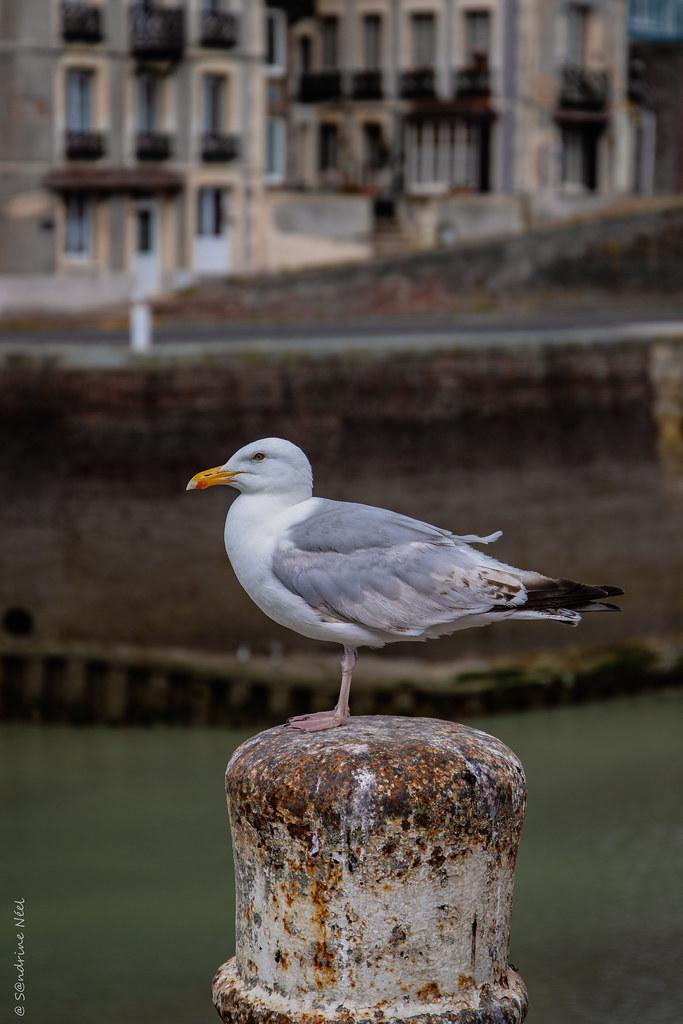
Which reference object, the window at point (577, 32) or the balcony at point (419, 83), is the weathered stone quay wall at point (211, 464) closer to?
the balcony at point (419, 83)

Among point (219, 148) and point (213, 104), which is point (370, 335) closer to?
point (219, 148)

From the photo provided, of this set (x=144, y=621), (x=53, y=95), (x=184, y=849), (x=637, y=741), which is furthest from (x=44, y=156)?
(x=184, y=849)

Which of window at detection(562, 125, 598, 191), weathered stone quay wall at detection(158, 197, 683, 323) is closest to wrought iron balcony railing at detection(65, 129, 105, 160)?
weathered stone quay wall at detection(158, 197, 683, 323)

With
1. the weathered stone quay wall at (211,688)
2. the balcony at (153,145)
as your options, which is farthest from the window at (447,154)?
the weathered stone quay wall at (211,688)

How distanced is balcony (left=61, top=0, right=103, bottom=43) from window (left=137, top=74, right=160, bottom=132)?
7.52 ft

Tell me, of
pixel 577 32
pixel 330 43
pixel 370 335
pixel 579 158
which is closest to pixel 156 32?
pixel 330 43

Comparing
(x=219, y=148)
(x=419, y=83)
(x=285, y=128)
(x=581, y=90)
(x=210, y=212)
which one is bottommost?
(x=210, y=212)

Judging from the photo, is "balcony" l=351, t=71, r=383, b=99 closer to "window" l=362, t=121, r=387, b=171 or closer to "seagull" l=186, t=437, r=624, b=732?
"window" l=362, t=121, r=387, b=171

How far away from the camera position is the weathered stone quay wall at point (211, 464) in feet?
94.7

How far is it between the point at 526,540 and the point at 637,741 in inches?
164

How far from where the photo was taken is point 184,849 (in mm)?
21969

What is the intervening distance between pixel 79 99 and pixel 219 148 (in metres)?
3.97

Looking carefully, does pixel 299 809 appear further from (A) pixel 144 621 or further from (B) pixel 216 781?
(A) pixel 144 621

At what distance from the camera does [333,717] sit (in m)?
7.26
